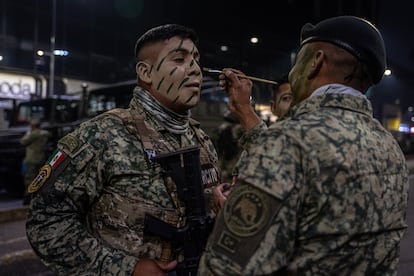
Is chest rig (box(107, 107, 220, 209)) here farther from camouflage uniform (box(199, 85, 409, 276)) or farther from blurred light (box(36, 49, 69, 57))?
blurred light (box(36, 49, 69, 57))

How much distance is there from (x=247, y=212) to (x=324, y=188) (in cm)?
21

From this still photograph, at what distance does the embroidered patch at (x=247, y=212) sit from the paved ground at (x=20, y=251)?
12.9 ft

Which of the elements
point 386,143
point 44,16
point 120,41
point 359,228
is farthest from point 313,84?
point 120,41

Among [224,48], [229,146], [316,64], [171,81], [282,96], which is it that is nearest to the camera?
[316,64]

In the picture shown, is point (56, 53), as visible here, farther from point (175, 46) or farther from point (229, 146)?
point (175, 46)

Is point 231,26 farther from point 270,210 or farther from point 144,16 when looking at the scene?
point 270,210

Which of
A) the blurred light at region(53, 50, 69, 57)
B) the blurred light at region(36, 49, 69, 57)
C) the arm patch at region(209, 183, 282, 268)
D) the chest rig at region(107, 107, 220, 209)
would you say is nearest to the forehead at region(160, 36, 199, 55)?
the chest rig at region(107, 107, 220, 209)

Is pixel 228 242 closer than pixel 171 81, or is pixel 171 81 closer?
pixel 228 242

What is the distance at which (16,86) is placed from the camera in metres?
19.4

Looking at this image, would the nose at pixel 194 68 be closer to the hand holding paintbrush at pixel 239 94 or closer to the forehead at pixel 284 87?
the hand holding paintbrush at pixel 239 94

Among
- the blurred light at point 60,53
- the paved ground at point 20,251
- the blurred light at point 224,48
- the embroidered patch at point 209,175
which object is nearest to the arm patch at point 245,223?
the embroidered patch at point 209,175

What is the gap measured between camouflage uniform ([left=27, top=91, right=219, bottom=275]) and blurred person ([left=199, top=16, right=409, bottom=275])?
0.60 meters

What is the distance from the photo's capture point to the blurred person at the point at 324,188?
1042 mm

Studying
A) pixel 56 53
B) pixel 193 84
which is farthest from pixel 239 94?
pixel 56 53
